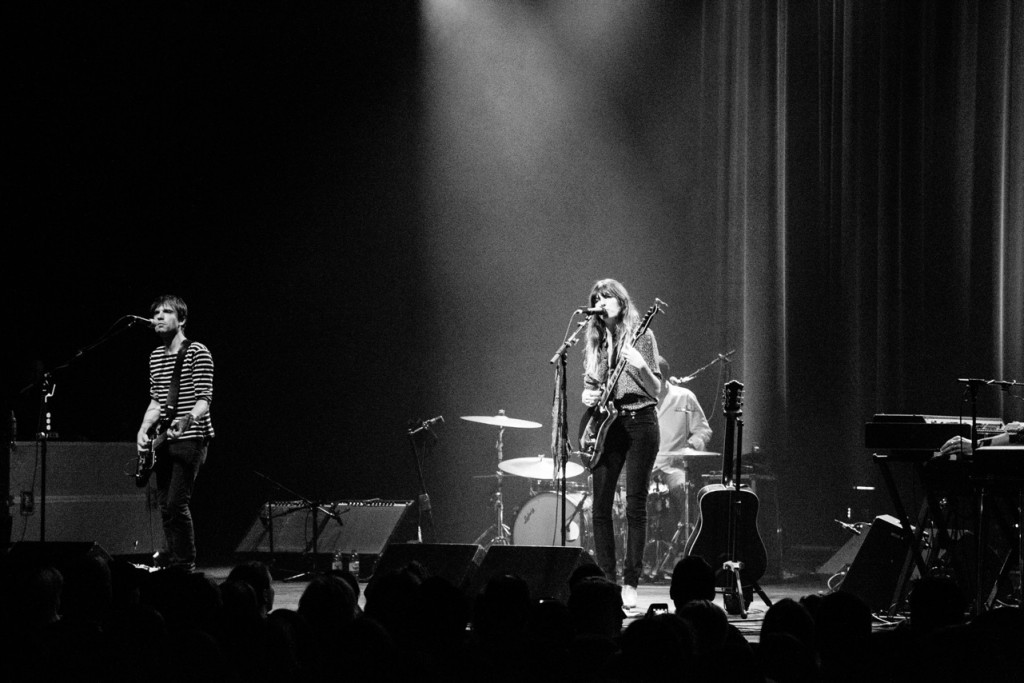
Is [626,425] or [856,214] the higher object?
[856,214]

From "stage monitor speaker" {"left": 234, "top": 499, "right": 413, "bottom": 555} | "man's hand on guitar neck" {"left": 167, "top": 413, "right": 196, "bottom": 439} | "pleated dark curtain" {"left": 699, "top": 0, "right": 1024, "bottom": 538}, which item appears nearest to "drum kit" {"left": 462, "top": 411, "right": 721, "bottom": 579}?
"stage monitor speaker" {"left": 234, "top": 499, "right": 413, "bottom": 555}

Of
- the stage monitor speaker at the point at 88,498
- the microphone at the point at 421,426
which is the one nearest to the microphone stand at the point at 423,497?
the microphone at the point at 421,426

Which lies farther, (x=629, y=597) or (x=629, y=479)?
(x=629, y=479)

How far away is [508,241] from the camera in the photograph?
11188 mm

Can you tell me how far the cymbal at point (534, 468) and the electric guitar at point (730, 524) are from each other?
2.57 m

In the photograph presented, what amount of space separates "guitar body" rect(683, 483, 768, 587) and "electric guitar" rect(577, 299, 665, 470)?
0.76 metres

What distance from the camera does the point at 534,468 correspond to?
9.33 m

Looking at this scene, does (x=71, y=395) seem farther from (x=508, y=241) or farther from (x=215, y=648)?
(x=215, y=648)

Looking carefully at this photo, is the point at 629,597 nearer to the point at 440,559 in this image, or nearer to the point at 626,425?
the point at 626,425

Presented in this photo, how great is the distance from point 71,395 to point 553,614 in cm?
817

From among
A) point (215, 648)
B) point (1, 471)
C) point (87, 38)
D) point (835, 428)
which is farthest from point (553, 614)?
point (87, 38)

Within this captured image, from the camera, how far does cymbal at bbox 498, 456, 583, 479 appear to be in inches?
365

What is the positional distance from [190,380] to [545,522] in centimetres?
332

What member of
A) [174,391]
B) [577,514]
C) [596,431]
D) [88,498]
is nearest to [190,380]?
[174,391]
